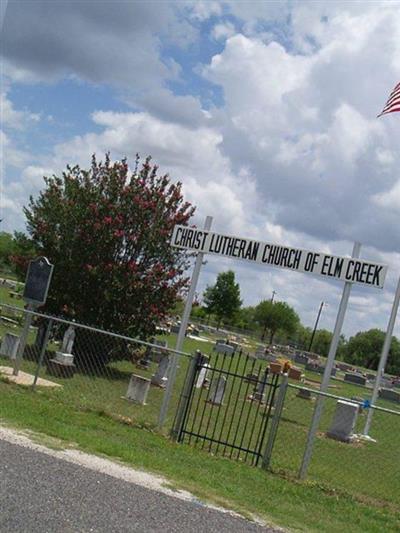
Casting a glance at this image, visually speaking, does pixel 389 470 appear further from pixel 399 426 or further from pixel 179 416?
pixel 399 426

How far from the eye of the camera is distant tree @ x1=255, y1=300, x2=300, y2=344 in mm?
97438

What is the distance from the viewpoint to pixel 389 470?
1257 centimetres

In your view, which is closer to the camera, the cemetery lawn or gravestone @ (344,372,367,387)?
the cemetery lawn

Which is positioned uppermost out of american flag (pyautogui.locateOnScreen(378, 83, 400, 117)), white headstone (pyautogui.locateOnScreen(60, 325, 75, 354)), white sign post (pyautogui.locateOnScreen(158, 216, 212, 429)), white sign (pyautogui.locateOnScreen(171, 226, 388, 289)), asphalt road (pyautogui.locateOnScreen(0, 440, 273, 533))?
american flag (pyautogui.locateOnScreen(378, 83, 400, 117))

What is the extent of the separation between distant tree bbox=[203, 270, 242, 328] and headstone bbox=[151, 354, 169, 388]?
55.9m

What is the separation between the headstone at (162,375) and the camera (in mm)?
17625

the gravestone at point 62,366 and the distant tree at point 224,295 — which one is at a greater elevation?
the distant tree at point 224,295

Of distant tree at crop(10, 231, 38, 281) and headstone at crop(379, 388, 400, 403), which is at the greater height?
distant tree at crop(10, 231, 38, 281)

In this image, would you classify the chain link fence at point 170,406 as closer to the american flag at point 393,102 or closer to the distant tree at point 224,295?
the american flag at point 393,102

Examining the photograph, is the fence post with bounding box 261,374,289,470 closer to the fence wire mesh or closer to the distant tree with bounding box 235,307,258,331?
the fence wire mesh

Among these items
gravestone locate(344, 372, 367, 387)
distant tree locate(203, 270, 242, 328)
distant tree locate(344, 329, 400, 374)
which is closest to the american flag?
gravestone locate(344, 372, 367, 387)

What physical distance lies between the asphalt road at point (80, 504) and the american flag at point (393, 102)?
10.6 meters

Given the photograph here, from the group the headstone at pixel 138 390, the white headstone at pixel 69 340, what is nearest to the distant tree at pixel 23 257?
the white headstone at pixel 69 340

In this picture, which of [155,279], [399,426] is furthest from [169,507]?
[399,426]
